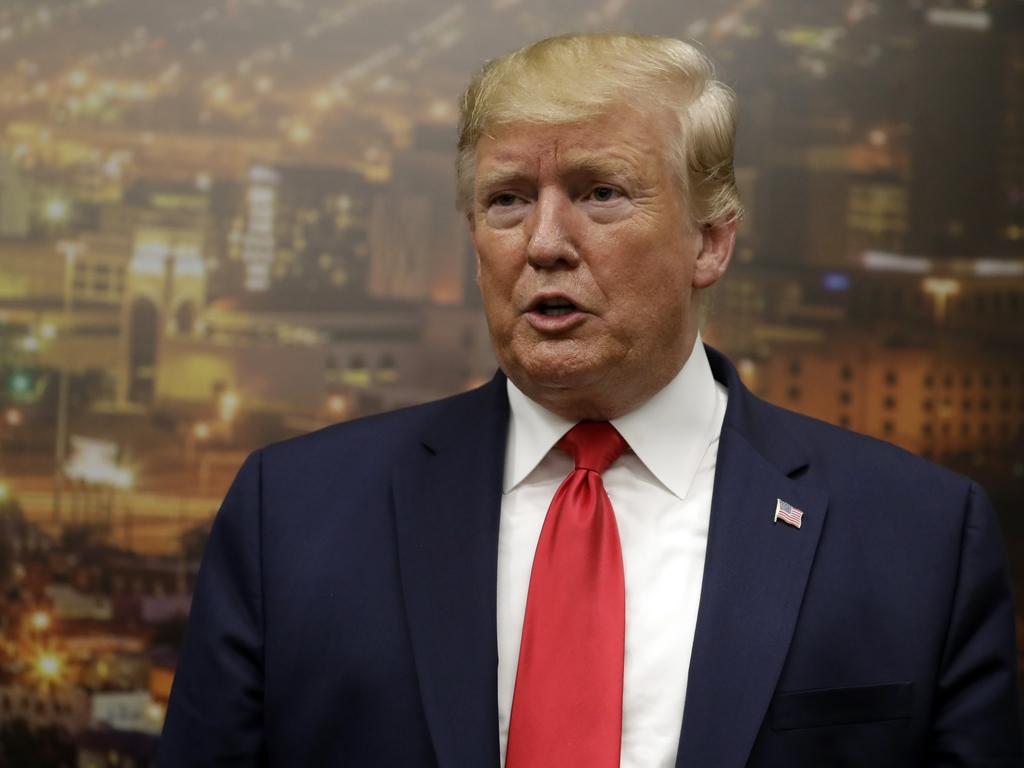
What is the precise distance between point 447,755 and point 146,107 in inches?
89.9

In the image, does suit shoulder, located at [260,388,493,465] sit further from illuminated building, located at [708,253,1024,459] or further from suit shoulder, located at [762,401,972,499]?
illuminated building, located at [708,253,1024,459]

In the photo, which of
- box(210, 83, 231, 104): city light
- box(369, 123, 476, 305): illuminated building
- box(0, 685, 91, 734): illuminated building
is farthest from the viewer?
box(369, 123, 476, 305): illuminated building

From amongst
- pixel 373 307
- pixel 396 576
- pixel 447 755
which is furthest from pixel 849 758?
pixel 373 307

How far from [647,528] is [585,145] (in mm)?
478

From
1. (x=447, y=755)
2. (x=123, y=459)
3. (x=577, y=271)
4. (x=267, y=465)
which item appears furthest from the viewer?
(x=123, y=459)

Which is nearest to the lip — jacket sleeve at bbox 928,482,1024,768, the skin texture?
the skin texture

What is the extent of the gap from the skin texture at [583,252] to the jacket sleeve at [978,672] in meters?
0.47

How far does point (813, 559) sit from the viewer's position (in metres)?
1.61

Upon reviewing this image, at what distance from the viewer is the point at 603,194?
162 cm

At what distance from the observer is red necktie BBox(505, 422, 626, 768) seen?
4.91 feet

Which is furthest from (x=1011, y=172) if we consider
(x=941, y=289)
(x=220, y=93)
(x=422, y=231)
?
(x=220, y=93)

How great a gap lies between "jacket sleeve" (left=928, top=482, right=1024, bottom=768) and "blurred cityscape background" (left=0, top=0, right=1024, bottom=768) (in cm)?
181

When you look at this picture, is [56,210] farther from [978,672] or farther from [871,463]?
[978,672]

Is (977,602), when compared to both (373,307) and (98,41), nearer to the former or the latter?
(373,307)
